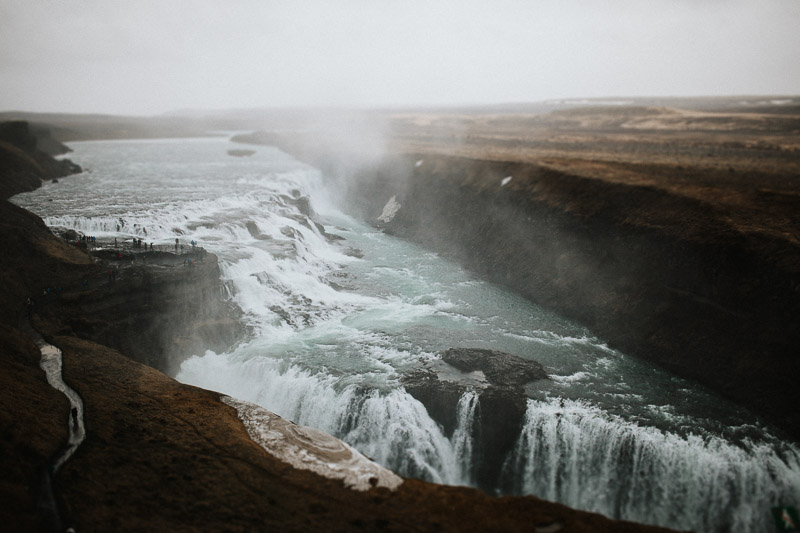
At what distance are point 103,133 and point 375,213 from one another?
3761 inches

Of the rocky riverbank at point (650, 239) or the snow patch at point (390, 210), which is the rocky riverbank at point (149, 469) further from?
the snow patch at point (390, 210)

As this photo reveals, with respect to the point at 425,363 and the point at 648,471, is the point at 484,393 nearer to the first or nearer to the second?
the point at 425,363

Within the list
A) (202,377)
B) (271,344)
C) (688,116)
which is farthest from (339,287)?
(688,116)

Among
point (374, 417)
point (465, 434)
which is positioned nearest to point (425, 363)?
point (374, 417)

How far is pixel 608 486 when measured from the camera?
59.9ft

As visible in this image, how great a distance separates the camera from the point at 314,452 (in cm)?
1648

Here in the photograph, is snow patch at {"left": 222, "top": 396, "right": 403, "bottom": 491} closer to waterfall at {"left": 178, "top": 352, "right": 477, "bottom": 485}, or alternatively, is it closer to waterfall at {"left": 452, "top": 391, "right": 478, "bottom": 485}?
waterfall at {"left": 178, "top": 352, "right": 477, "bottom": 485}

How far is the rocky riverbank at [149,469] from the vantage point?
13.1 metres

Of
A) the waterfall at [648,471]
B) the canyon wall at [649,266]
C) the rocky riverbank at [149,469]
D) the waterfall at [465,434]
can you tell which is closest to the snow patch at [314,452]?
the rocky riverbank at [149,469]

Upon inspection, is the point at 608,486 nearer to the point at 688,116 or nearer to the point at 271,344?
the point at 271,344

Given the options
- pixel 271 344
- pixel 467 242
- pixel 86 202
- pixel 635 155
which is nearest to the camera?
pixel 271 344

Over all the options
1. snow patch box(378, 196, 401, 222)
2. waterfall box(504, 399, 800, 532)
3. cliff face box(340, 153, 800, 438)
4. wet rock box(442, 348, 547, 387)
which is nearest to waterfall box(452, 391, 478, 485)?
waterfall box(504, 399, 800, 532)

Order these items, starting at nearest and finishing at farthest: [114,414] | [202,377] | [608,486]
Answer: [114,414], [608,486], [202,377]

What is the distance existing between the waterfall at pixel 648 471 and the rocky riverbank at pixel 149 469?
13.4 feet
